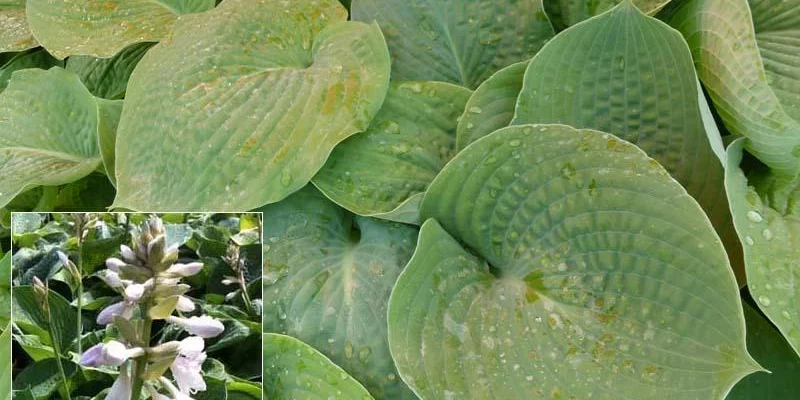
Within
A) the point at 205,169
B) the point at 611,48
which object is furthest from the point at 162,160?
the point at 611,48

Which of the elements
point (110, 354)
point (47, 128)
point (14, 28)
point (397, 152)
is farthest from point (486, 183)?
point (14, 28)

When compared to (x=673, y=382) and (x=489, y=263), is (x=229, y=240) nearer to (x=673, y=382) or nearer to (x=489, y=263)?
(x=489, y=263)

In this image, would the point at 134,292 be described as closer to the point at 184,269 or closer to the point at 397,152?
the point at 184,269

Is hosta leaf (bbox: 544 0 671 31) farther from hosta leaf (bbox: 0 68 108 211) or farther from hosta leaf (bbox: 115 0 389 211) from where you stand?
hosta leaf (bbox: 0 68 108 211)

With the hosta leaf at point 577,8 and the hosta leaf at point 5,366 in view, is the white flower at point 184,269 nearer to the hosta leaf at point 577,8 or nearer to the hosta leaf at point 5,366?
the hosta leaf at point 5,366

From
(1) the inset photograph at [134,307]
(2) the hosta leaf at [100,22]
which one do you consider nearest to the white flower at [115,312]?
(1) the inset photograph at [134,307]
